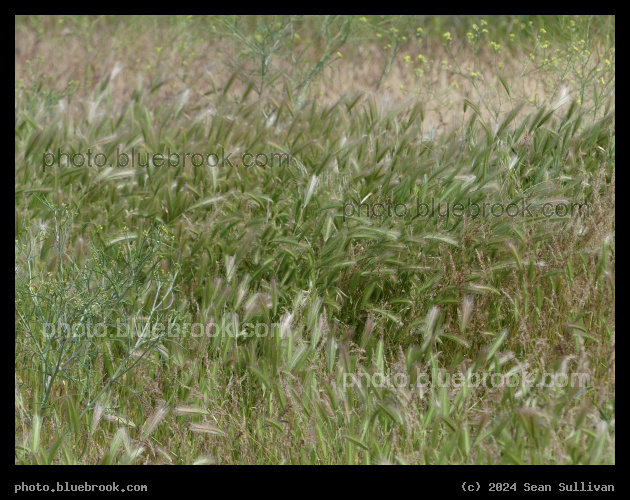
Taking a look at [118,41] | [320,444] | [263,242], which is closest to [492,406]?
[320,444]

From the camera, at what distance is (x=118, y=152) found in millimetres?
3471

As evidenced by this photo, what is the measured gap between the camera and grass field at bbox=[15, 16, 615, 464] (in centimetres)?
210

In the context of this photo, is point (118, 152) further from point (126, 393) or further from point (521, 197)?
point (521, 197)

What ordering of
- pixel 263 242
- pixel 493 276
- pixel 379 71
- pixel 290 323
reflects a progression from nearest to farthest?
pixel 290 323 → pixel 493 276 → pixel 263 242 → pixel 379 71

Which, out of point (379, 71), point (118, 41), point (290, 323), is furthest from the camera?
point (118, 41)

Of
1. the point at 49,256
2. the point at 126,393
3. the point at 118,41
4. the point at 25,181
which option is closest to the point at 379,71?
the point at 118,41

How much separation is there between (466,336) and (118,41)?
14.7ft

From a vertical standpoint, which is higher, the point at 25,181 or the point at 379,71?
the point at 379,71

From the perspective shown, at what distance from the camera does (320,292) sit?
8.68 feet

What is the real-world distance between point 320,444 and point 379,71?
3509 mm

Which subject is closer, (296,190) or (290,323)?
(290,323)

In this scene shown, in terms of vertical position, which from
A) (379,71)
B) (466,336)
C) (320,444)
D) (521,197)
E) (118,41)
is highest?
(118,41)

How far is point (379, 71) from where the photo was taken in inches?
202

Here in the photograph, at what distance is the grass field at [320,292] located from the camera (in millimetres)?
2102
